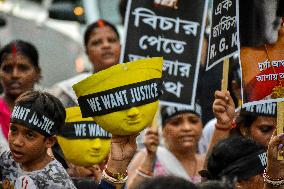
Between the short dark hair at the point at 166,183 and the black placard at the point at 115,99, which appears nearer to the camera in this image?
the short dark hair at the point at 166,183

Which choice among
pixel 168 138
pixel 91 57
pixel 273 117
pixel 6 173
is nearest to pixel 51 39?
pixel 91 57

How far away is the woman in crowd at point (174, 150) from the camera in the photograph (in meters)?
10.4

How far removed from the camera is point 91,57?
11.6 metres

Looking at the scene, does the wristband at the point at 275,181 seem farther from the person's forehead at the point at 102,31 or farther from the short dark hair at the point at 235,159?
the person's forehead at the point at 102,31

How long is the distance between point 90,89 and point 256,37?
3.84ft

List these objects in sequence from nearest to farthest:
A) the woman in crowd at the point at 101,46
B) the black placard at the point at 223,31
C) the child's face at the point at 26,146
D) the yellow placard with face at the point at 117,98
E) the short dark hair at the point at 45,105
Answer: the yellow placard with face at the point at 117,98 → the child's face at the point at 26,146 → the short dark hair at the point at 45,105 → the black placard at the point at 223,31 → the woman in crowd at the point at 101,46

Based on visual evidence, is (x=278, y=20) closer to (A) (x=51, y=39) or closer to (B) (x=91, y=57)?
(B) (x=91, y=57)

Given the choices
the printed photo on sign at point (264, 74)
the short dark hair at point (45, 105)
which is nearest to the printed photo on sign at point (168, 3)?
the printed photo on sign at point (264, 74)

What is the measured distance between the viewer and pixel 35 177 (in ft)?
24.7

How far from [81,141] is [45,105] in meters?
1.28

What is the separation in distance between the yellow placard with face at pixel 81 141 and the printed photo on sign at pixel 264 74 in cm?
157

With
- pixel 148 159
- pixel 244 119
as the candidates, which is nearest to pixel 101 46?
pixel 148 159

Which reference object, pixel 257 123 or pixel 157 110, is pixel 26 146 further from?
pixel 257 123

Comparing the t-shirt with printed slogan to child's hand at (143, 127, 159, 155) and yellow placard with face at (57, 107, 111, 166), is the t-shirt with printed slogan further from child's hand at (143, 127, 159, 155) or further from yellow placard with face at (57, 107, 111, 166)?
child's hand at (143, 127, 159, 155)
